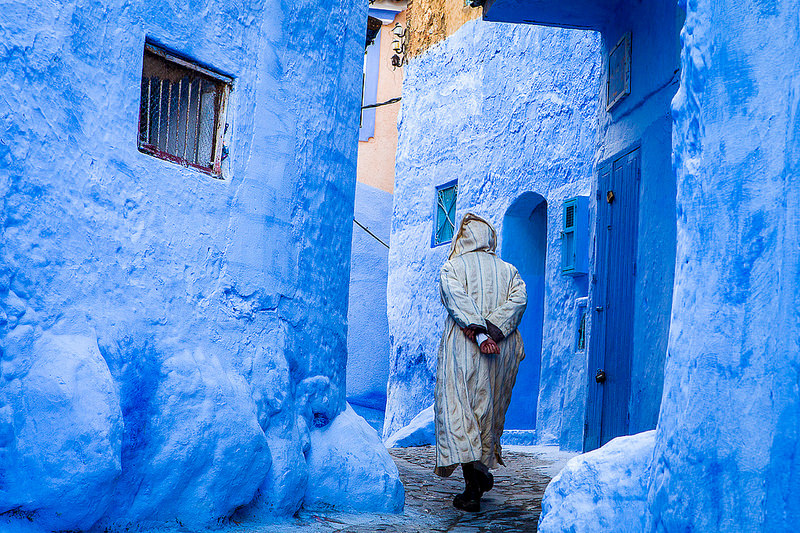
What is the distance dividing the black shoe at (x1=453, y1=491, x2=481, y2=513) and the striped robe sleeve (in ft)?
3.24

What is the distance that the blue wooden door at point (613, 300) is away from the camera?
581 centimetres

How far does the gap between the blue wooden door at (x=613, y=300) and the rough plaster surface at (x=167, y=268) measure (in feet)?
6.26

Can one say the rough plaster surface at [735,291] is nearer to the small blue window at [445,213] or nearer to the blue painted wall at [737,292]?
the blue painted wall at [737,292]

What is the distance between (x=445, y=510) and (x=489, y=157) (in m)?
6.61

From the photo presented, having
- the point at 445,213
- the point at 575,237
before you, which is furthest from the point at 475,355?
the point at 445,213

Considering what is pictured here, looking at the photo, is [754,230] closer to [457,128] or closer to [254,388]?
[254,388]

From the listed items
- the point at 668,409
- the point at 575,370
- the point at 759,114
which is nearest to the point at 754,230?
the point at 759,114

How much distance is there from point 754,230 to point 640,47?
4.06 m

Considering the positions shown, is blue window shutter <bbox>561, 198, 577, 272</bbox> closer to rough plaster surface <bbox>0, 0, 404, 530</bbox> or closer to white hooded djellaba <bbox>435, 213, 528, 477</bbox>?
white hooded djellaba <bbox>435, 213, 528, 477</bbox>

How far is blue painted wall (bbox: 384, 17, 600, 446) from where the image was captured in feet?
31.1

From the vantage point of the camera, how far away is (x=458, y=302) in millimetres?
5348

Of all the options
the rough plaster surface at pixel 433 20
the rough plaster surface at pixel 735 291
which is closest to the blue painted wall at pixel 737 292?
the rough plaster surface at pixel 735 291

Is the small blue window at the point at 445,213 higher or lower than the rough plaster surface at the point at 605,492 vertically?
higher

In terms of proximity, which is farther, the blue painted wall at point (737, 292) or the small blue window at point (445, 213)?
the small blue window at point (445, 213)
